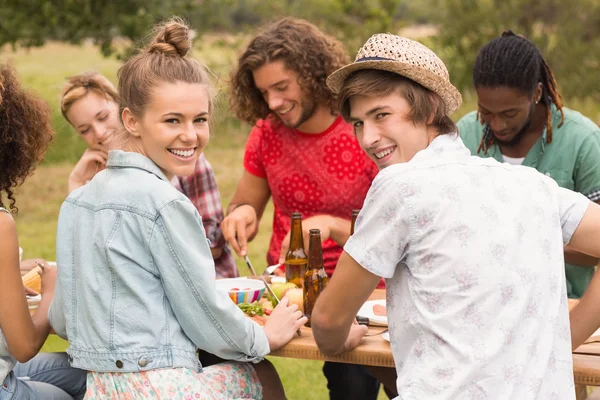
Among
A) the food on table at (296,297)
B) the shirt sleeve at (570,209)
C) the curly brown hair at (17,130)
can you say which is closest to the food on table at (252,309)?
the food on table at (296,297)

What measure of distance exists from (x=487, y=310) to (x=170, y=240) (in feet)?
3.07

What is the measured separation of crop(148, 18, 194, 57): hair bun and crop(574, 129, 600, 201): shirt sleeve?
2093 mm

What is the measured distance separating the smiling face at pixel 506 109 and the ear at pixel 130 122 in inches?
71.2

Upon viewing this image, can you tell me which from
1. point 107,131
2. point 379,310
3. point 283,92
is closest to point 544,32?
point 283,92

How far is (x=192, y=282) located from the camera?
8.17 feet

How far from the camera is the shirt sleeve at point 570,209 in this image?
2.36 meters

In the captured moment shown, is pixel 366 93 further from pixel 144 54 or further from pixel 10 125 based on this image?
pixel 10 125

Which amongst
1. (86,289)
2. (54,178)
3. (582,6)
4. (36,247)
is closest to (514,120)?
(86,289)

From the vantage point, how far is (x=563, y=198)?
237 cm

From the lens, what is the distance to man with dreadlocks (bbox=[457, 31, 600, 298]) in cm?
379

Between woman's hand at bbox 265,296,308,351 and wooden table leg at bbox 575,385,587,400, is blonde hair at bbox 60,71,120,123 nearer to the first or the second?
woman's hand at bbox 265,296,308,351

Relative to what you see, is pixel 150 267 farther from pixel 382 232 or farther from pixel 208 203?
pixel 208 203

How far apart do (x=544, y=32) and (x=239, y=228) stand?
1238 centimetres

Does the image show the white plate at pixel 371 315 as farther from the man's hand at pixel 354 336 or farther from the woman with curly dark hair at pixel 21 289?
the woman with curly dark hair at pixel 21 289
